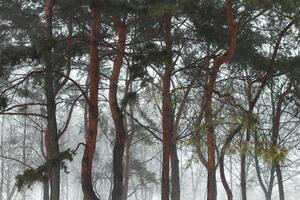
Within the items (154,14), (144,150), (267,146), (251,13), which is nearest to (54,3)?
(154,14)

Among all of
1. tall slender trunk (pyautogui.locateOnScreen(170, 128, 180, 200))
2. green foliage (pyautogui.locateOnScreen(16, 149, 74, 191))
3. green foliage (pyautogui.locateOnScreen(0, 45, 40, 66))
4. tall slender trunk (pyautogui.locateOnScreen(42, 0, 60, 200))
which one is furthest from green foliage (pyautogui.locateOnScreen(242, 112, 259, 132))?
tall slender trunk (pyautogui.locateOnScreen(170, 128, 180, 200))

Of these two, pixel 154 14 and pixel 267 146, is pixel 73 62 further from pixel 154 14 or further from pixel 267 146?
pixel 267 146

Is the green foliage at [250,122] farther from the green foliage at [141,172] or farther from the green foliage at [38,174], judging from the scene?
the green foliage at [141,172]

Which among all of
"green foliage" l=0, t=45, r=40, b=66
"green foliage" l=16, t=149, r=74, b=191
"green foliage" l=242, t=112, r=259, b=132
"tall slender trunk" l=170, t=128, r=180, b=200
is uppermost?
"green foliage" l=0, t=45, r=40, b=66

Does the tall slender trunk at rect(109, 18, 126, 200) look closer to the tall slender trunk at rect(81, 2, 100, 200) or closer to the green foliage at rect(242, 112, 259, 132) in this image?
the tall slender trunk at rect(81, 2, 100, 200)

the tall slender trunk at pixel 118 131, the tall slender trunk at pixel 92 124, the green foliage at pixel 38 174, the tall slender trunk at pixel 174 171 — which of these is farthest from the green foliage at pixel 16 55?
the tall slender trunk at pixel 174 171

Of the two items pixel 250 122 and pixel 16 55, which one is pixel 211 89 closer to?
pixel 250 122

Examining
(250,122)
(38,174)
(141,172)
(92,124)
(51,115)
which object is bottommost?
(38,174)

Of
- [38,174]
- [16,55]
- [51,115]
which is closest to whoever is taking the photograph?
[38,174]

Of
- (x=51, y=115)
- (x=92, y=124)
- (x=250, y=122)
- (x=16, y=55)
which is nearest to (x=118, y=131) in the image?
(x=92, y=124)

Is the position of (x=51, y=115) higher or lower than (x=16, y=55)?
lower

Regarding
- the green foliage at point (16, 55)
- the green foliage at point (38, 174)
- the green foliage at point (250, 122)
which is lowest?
the green foliage at point (38, 174)

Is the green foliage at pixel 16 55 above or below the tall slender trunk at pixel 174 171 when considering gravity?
above

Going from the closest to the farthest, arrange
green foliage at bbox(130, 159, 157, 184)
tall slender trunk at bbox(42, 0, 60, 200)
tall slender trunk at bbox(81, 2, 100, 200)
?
tall slender trunk at bbox(81, 2, 100, 200) < tall slender trunk at bbox(42, 0, 60, 200) < green foliage at bbox(130, 159, 157, 184)
